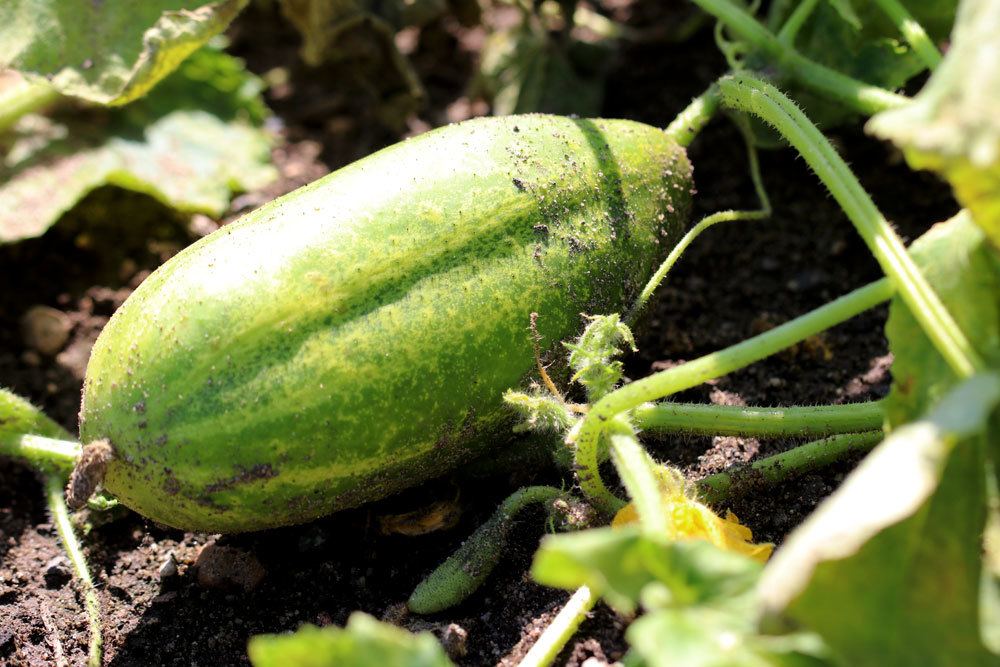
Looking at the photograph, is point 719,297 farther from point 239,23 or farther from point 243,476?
point 239,23

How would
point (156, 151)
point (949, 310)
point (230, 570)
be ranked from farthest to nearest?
point (156, 151) → point (230, 570) → point (949, 310)

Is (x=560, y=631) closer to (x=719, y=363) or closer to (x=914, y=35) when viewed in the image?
(x=719, y=363)

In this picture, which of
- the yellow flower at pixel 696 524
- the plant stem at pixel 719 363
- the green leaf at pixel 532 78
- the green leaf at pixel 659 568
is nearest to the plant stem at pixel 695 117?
the green leaf at pixel 532 78

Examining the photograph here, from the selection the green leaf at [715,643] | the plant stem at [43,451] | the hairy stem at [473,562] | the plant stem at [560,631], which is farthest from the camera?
the plant stem at [43,451]

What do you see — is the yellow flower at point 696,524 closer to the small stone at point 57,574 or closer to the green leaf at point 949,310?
the green leaf at point 949,310

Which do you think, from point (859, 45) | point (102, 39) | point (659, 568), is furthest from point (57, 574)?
point (859, 45)

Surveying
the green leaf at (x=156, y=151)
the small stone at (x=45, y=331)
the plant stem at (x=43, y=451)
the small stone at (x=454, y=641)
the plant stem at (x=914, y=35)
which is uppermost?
the plant stem at (x=914, y=35)

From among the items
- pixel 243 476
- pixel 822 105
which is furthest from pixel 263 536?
pixel 822 105
